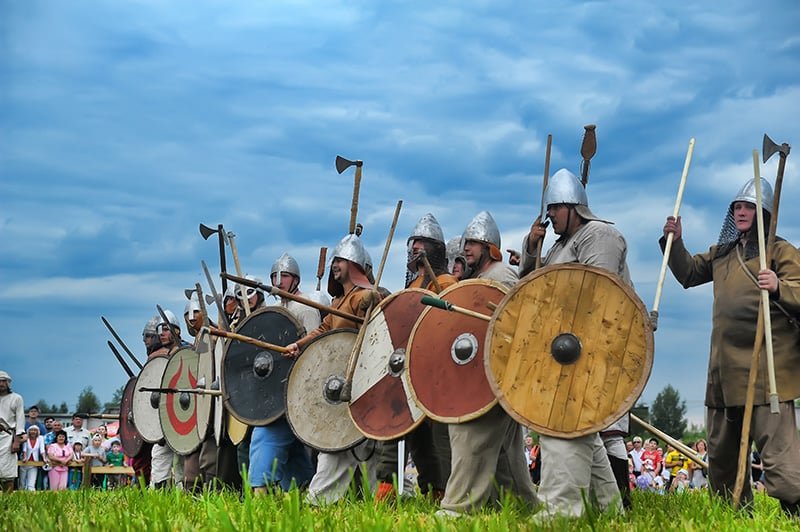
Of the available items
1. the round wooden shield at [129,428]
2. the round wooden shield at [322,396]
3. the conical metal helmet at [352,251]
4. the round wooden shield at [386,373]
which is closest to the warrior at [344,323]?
the conical metal helmet at [352,251]

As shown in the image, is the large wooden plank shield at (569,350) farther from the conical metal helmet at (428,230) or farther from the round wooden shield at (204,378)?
the round wooden shield at (204,378)

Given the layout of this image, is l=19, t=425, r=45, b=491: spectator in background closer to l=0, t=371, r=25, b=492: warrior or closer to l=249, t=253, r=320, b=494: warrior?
l=0, t=371, r=25, b=492: warrior

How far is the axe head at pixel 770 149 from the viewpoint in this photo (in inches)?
224

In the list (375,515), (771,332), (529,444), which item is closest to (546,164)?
(771,332)

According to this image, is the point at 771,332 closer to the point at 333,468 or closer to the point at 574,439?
the point at 574,439

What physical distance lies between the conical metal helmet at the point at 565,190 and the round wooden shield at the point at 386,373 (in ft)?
3.22

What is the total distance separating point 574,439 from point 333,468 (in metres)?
2.32

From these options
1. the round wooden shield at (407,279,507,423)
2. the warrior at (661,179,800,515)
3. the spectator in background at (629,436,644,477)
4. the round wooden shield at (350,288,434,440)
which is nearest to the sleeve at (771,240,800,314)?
the warrior at (661,179,800,515)

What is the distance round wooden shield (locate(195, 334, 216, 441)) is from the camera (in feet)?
27.4

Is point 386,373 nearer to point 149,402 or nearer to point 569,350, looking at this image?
point 569,350

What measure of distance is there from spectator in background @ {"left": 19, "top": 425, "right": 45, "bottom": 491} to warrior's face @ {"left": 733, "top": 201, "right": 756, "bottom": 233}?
11937mm

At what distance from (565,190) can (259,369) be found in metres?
2.96

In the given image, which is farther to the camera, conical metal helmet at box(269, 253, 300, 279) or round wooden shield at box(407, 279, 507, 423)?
conical metal helmet at box(269, 253, 300, 279)

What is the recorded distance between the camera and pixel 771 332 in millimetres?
5543
